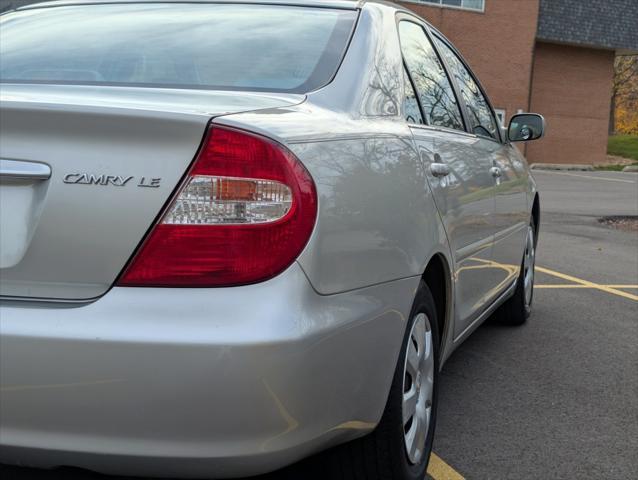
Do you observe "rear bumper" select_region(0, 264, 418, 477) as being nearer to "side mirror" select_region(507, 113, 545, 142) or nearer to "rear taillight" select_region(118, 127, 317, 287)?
"rear taillight" select_region(118, 127, 317, 287)

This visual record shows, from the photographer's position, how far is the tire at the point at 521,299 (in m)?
5.23

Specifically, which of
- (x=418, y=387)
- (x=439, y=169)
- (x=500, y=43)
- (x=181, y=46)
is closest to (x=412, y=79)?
(x=439, y=169)

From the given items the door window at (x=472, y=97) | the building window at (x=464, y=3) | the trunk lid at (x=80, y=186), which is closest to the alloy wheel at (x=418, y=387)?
the trunk lid at (x=80, y=186)

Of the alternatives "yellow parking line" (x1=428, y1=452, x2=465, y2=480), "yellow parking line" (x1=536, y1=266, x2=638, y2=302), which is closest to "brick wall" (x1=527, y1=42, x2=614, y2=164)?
"yellow parking line" (x1=536, y1=266, x2=638, y2=302)

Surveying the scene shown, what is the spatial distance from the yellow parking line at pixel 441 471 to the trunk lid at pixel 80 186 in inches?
63.5

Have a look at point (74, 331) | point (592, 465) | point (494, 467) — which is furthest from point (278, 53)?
point (592, 465)

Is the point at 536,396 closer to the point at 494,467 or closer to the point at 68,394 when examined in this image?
the point at 494,467

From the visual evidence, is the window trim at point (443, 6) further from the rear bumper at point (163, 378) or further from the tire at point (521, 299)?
the rear bumper at point (163, 378)

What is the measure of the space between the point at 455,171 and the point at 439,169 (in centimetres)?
29

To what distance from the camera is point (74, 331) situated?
1878mm

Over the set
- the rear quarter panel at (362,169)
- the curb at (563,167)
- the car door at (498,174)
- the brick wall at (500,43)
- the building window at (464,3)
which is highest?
the rear quarter panel at (362,169)

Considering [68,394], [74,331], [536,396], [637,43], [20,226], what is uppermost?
[20,226]

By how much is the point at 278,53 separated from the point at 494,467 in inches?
67.7

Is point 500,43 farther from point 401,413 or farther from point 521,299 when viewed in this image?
point 401,413
